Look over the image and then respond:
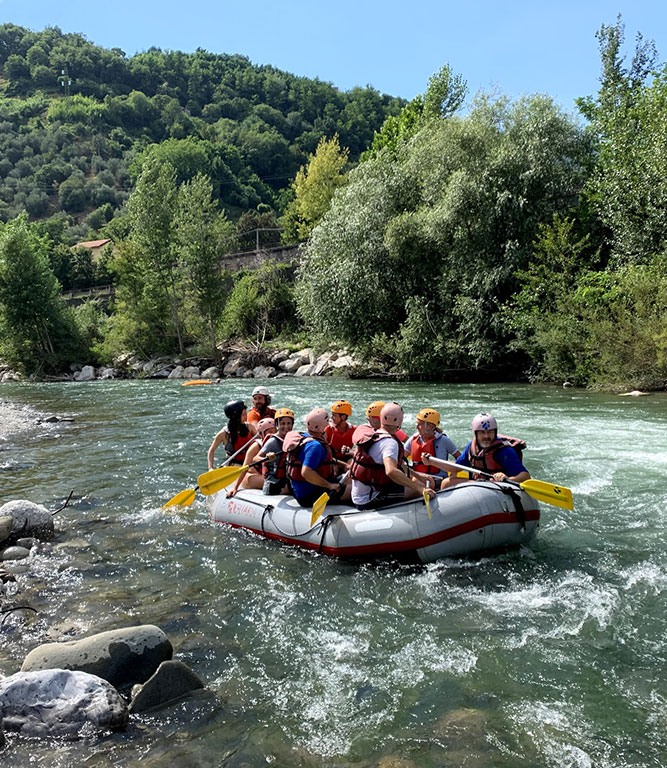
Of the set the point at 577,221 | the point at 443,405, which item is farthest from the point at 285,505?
the point at 577,221

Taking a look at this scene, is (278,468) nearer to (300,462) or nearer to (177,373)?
(300,462)

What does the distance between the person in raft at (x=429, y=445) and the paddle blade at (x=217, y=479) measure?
6.58 ft

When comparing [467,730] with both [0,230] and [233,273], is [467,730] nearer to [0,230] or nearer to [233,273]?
[233,273]

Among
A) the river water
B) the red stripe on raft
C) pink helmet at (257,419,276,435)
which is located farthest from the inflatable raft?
pink helmet at (257,419,276,435)

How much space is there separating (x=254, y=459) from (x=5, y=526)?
2.69m

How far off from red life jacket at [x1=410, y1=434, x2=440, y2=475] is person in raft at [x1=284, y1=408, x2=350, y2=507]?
887mm

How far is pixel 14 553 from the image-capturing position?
5906mm

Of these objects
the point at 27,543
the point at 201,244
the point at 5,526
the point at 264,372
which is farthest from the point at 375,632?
the point at 201,244

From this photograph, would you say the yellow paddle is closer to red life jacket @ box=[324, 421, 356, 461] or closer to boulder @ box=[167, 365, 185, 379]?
red life jacket @ box=[324, 421, 356, 461]

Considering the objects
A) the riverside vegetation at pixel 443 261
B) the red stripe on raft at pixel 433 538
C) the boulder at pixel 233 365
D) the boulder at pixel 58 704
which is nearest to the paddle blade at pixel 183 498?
the red stripe on raft at pixel 433 538

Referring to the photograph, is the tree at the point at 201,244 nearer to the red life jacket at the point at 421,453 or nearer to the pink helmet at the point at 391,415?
the red life jacket at the point at 421,453

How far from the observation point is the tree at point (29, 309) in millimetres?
30422

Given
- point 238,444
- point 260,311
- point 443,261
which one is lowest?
point 238,444

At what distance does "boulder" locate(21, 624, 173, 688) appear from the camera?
3.74 m
